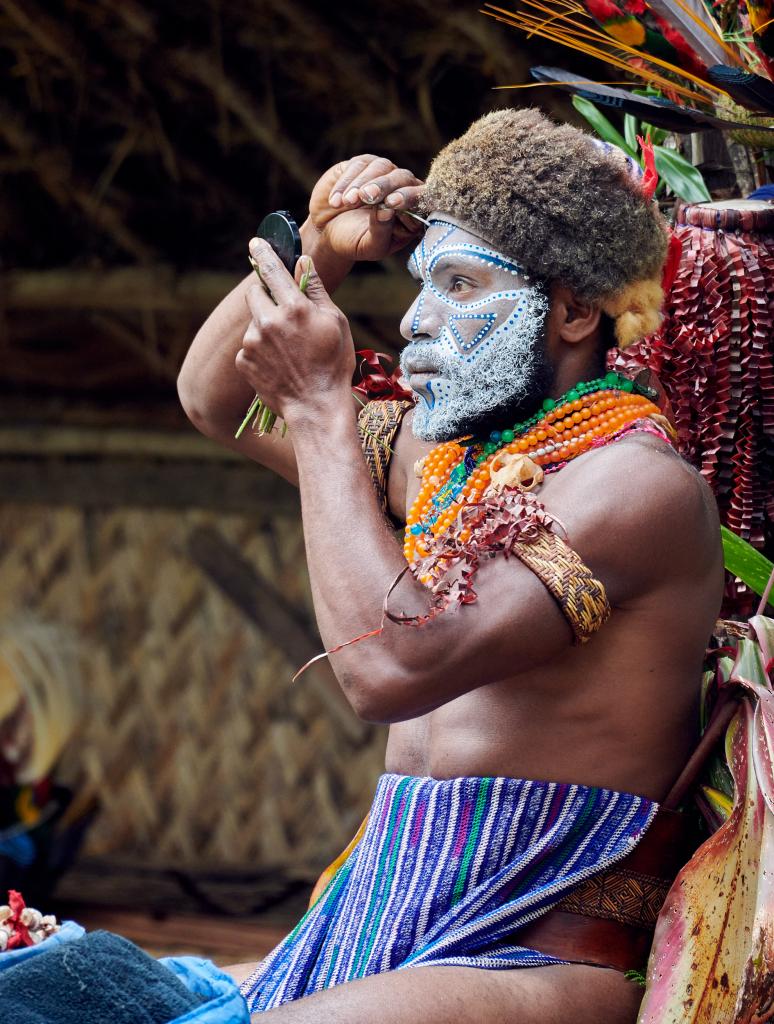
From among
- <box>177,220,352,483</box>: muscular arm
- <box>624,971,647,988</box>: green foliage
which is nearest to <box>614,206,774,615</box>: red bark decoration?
<box>177,220,352,483</box>: muscular arm

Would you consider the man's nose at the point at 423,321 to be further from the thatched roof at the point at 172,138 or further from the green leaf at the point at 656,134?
the thatched roof at the point at 172,138

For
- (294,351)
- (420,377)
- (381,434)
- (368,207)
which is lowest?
(381,434)

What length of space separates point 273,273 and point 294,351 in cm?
14

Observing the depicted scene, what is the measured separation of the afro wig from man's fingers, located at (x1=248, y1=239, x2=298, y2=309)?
29cm

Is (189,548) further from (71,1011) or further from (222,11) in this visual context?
(71,1011)

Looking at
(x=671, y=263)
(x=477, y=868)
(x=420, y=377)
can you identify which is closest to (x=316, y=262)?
(x=420, y=377)

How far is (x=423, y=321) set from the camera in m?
2.52

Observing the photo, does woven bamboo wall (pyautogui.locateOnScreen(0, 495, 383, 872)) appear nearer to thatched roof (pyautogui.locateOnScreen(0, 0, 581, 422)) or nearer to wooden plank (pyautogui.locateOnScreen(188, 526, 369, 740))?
wooden plank (pyautogui.locateOnScreen(188, 526, 369, 740))

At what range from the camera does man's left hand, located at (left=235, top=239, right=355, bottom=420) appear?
2.38m

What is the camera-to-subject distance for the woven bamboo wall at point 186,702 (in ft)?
19.7

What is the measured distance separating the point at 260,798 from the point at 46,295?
2.02 meters

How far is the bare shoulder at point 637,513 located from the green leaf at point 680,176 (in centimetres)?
88

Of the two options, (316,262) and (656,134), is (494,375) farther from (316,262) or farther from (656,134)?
(656,134)

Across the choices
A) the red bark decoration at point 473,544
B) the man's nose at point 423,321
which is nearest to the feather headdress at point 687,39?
the man's nose at point 423,321
